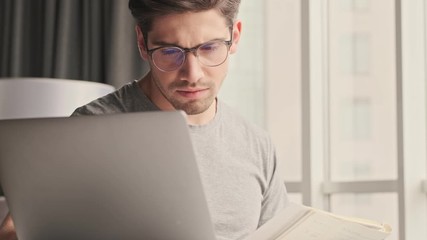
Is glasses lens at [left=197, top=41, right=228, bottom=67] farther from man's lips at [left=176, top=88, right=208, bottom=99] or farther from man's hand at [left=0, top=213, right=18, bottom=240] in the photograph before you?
man's hand at [left=0, top=213, right=18, bottom=240]

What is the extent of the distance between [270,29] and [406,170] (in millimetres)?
1000

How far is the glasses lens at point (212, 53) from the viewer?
6.15 feet

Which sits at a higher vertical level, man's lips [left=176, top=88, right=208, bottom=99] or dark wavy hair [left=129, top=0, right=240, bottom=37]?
dark wavy hair [left=129, top=0, right=240, bottom=37]

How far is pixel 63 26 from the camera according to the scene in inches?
157

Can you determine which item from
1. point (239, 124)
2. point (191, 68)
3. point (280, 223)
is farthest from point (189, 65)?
point (280, 223)

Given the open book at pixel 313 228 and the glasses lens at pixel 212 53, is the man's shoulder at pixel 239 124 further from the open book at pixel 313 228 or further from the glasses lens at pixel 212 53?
the open book at pixel 313 228

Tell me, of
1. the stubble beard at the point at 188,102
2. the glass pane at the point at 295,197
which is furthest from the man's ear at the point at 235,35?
the glass pane at the point at 295,197

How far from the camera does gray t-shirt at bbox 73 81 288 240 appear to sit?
1.96m

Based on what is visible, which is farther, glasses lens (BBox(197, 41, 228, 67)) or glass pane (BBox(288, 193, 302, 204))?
glass pane (BBox(288, 193, 302, 204))

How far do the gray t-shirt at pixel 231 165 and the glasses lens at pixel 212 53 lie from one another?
0.60 feet

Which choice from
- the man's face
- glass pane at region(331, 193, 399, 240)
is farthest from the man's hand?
glass pane at region(331, 193, 399, 240)

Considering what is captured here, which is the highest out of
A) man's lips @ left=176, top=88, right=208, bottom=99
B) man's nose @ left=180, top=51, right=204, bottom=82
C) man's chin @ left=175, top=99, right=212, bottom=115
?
man's nose @ left=180, top=51, right=204, bottom=82

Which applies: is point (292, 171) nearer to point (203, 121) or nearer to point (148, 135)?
point (203, 121)

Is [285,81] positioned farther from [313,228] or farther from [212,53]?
[313,228]
